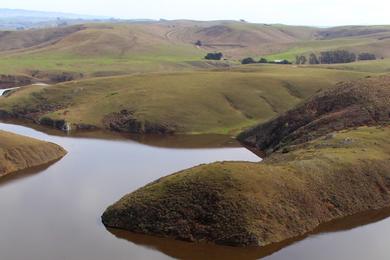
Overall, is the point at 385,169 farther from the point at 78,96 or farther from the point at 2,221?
the point at 78,96

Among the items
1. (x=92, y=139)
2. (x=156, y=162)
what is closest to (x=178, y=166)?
(x=156, y=162)

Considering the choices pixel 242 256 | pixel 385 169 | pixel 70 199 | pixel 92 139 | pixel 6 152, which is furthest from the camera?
pixel 92 139

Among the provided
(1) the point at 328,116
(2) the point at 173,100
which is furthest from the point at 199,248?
(2) the point at 173,100

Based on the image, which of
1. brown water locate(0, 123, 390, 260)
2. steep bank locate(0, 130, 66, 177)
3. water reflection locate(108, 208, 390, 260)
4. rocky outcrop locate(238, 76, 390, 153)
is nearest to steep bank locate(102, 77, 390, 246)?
water reflection locate(108, 208, 390, 260)

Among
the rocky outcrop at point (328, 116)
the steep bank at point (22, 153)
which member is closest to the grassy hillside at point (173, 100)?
the rocky outcrop at point (328, 116)

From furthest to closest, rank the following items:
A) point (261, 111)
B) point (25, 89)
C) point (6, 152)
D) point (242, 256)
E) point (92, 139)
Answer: point (25, 89)
point (261, 111)
point (92, 139)
point (6, 152)
point (242, 256)

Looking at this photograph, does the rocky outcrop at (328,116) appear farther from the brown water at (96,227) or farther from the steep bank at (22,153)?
the steep bank at (22,153)

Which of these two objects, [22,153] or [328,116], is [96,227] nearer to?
[22,153]
